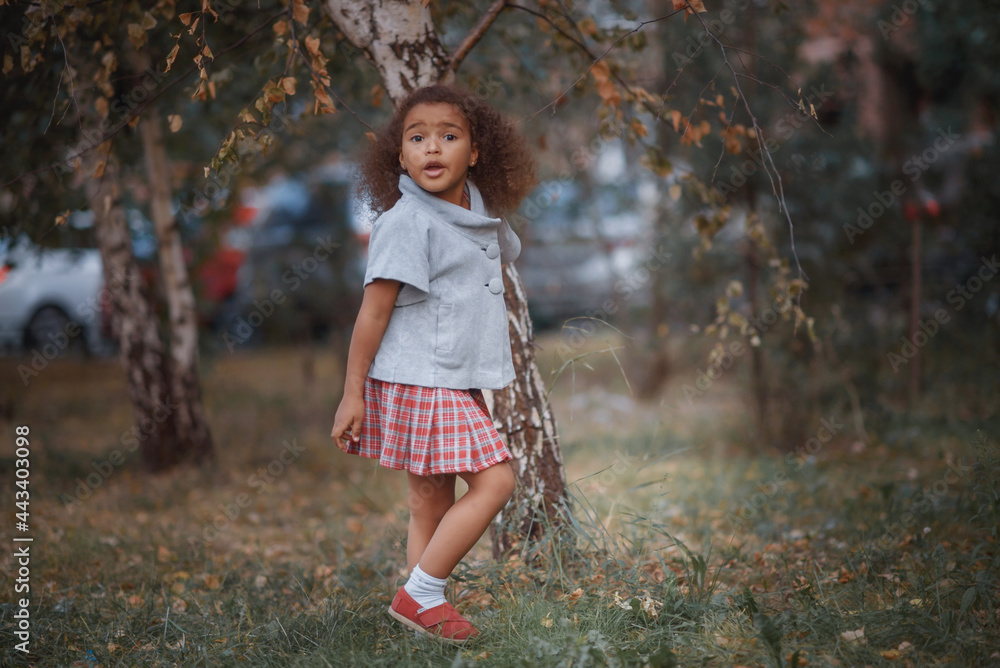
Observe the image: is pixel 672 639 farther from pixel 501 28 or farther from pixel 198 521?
pixel 501 28

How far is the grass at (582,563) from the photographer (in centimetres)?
218

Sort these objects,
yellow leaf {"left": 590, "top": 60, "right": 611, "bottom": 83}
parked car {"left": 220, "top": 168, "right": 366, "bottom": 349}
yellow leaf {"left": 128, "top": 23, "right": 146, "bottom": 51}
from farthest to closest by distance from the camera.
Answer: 1. parked car {"left": 220, "top": 168, "right": 366, "bottom": 349}
2. yellow leaf {"left": 590, "top": 60, "right": 611, "bottom": 83}
3. yellow leaf {"left": 128, "top": 23, "right": 146, "bottom": 51}

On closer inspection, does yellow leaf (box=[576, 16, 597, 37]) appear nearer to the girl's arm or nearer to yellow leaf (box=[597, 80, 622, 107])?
yellow leaf (box=[597, 80, 622, 107])

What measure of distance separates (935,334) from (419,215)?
17.4 ft

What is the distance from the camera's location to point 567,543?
2.68 m

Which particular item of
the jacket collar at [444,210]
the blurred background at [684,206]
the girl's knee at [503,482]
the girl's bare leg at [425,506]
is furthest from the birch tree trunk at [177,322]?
the girl's knee at [503,482]

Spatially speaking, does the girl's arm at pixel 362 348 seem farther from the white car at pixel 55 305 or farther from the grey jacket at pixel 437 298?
the white car at pixel 55 305

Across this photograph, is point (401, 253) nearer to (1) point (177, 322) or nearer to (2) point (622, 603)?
(2) point (622, 603)

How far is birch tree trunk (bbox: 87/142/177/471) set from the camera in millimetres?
4863

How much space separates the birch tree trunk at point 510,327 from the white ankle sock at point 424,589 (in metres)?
0.56

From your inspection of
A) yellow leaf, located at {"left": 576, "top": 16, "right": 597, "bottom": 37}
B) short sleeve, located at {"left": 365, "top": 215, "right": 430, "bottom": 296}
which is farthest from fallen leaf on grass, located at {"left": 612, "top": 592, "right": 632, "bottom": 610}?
yellow leaf, located at {"left": 576, "top": 16, "right": 597, "bottom": 37}

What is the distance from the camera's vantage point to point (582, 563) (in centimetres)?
269

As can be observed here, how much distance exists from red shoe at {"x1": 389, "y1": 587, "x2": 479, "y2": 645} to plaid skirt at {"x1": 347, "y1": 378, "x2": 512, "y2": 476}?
1.26ft

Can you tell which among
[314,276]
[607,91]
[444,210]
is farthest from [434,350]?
[314,276]
